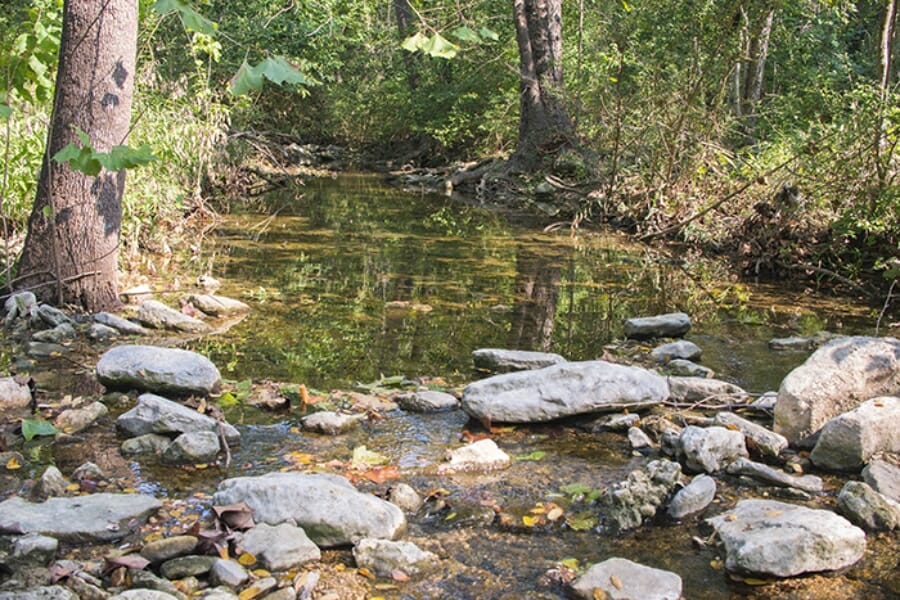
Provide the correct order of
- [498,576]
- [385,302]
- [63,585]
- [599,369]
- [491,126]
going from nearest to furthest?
[63,585] < [498,576] < [599,369] < [385,302] < [491,126]

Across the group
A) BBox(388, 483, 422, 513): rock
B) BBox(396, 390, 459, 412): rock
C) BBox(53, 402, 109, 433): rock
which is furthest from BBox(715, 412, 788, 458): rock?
BBox(53, 402, 109, 433): rock

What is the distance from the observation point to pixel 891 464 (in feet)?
11.5

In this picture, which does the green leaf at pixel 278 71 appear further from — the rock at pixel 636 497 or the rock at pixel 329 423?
the rock at pixel 329 423

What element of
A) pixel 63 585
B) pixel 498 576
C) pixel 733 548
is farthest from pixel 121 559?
pixel 733 548

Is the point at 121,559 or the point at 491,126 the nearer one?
the point at 121,559

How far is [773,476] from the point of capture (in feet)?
11.3

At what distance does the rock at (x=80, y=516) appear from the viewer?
109 inches

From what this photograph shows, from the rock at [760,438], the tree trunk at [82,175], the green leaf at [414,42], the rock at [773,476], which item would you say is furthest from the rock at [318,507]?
the tree trunk at [82,175]

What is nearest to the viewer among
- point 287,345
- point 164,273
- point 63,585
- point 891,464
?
point 63,585

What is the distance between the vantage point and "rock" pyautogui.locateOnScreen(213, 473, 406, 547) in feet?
9.40

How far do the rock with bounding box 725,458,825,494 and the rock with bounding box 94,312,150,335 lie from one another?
378 centimetres

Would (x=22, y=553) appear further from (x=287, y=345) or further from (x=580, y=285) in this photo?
(x=580, y=285)

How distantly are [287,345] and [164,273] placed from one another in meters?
2.65

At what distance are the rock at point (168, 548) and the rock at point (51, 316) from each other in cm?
315
